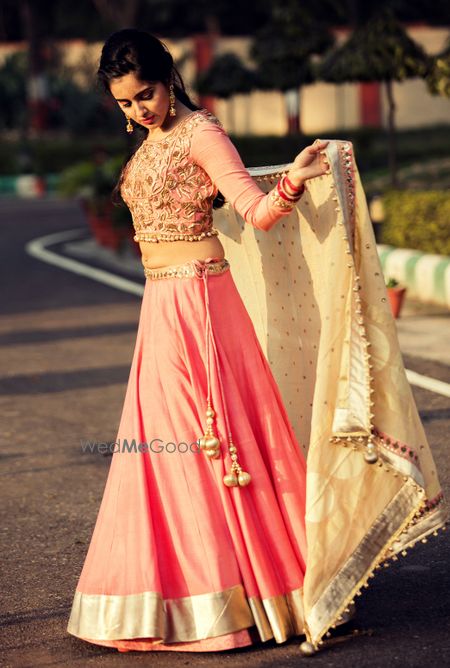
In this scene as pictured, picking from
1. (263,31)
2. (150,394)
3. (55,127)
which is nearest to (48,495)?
(150,394)

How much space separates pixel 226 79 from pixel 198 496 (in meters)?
21.0

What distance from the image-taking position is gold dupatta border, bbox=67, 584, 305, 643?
14.5ft

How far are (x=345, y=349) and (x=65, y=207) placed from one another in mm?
23244

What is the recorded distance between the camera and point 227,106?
3916cm

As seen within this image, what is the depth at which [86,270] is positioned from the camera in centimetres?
1620

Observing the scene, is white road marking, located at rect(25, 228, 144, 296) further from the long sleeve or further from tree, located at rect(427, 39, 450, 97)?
the long sleeve

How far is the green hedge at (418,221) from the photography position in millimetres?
13922

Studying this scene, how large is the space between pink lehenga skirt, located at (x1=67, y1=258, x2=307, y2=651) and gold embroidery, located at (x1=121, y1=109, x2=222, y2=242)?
0.12 metres

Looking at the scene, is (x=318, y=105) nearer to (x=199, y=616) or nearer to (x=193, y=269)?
(x=193, y=269)

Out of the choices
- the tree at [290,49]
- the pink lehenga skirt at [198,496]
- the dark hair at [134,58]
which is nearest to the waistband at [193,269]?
the pink lehenga skirt at [198,496]

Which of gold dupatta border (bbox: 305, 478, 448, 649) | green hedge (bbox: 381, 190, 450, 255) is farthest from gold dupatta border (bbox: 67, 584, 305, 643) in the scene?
green hedge (bbox: 381, 190, 450, 255)

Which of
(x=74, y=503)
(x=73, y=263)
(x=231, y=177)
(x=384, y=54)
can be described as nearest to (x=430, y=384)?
(x=74, y=503)

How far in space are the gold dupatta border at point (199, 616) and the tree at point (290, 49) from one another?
16.4 m

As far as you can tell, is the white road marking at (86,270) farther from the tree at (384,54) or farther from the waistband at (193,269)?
the waistband at (193,269)
